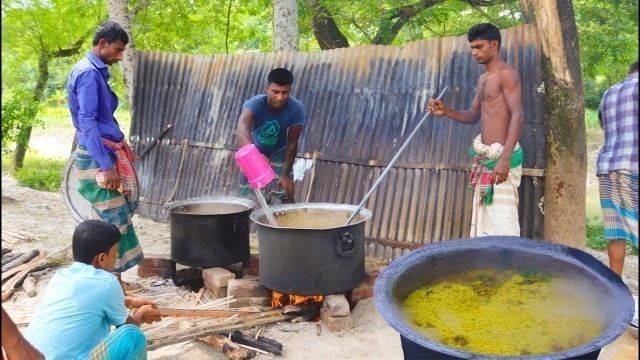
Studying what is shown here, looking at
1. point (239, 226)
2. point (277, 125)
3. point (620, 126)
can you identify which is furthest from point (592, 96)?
point (239, 226)

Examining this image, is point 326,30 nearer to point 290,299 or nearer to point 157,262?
point 157,262

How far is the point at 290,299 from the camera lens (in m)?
4.74

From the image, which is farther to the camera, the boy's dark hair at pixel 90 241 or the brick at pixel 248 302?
the brick at pixel 248 302

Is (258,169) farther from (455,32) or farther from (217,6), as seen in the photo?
(217,6)

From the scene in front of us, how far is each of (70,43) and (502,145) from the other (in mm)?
13827

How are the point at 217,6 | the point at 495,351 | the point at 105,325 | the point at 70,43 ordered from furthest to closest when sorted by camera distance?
the point at 70,43 → the point at 217,6 → the point at 105,325 → the point at 495,351

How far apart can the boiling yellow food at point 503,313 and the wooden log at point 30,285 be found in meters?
4.06

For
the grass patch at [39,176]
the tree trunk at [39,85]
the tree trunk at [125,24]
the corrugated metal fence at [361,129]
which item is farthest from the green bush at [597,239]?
the tree trunk at [39,85]

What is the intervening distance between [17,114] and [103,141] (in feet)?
29.1

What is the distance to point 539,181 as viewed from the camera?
5176mm

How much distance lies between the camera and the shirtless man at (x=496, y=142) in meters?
4.61

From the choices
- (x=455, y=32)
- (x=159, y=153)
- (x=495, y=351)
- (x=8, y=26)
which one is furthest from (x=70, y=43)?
(x=495, y=351)

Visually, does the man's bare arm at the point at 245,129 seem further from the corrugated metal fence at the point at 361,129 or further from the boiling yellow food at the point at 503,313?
the boiling yellow food at the point at 503,313

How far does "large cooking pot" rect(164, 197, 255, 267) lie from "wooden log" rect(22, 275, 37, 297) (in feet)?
4.54
